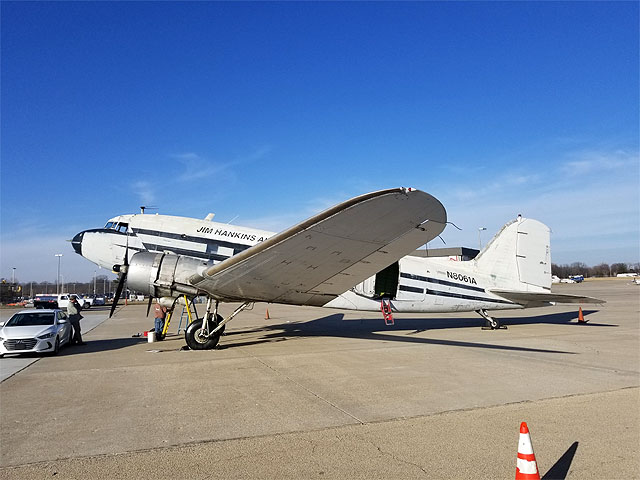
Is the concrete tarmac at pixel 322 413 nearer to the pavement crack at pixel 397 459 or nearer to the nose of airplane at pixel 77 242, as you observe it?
the pavement crack at pixel 397 459

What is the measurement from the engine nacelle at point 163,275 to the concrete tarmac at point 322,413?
181 centimetres

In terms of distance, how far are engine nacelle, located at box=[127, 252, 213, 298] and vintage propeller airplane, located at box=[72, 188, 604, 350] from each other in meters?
0.03

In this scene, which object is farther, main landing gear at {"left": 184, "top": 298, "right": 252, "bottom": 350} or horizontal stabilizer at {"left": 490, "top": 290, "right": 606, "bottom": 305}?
horizontal stabilizer at {"left": 490, "top": 290, "right": 606, "bottom": 305}

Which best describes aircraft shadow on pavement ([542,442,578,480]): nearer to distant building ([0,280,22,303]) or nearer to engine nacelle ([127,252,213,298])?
engine nacelle ([127,252,213,298])

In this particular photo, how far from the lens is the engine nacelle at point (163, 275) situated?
37.6ft

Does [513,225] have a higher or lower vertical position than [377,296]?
higher

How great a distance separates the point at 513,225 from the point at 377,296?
22.6 ft

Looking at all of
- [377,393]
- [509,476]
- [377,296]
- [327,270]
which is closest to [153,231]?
[327,270]

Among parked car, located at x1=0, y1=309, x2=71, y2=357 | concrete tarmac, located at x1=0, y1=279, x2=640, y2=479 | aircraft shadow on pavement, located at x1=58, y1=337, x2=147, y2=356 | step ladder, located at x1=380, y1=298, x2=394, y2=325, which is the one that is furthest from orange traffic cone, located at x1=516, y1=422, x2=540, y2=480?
aircraft shadow on pavement, located at x1=58, y1=337, x2=147, y2=356

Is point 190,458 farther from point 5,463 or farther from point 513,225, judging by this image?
point 513,225

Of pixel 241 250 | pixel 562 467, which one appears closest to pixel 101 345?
pixel 241 250

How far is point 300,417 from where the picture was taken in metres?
5.56

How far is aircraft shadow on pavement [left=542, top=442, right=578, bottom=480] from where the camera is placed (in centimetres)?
382

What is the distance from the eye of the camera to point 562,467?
4.00 metres
